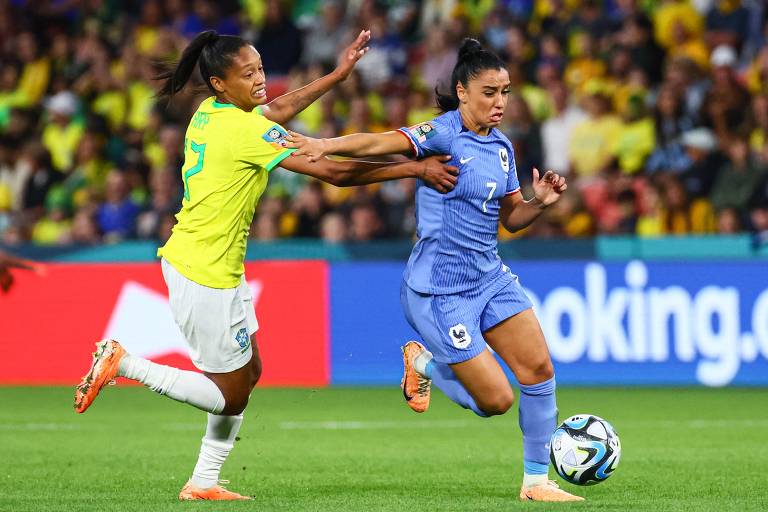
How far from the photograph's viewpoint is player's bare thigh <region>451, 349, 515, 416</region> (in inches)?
267

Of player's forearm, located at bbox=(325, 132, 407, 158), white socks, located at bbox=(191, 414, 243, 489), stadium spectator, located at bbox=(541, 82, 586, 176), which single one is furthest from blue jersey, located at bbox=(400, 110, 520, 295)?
stadium spectator, located at bbox=(541, 82, 586, 176)

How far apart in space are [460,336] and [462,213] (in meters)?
0.59

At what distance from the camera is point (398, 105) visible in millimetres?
15508

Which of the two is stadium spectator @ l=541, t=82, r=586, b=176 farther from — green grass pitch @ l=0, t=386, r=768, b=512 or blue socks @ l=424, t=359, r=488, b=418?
blue socks @ l=424, t=359, r=488, b=418

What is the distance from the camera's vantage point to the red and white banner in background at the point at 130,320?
12.9 metres

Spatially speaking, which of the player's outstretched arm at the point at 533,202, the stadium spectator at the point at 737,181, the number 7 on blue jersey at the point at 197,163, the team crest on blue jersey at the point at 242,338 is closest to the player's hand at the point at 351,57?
the number 7 on blue jersey at the point at 197,163

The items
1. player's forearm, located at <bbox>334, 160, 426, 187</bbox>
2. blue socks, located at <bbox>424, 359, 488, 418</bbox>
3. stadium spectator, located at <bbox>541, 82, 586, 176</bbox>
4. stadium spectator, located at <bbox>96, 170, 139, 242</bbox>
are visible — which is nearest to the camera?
player's forearm, located at <bbox>334, 160, 426, 187</bbox>

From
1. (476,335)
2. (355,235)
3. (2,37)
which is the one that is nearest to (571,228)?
(355,235)

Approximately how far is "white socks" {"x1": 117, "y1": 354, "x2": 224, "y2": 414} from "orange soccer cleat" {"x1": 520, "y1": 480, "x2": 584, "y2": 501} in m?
1.49

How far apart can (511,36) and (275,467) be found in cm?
853

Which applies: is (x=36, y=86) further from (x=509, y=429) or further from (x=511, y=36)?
(x=509, y=429)

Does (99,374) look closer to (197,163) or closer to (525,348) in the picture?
(197,163)

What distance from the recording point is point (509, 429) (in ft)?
33.0

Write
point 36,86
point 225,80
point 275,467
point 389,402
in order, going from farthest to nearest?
1. point 36,86
2. point 389,402
3. point 275,467
4. point 225,80
